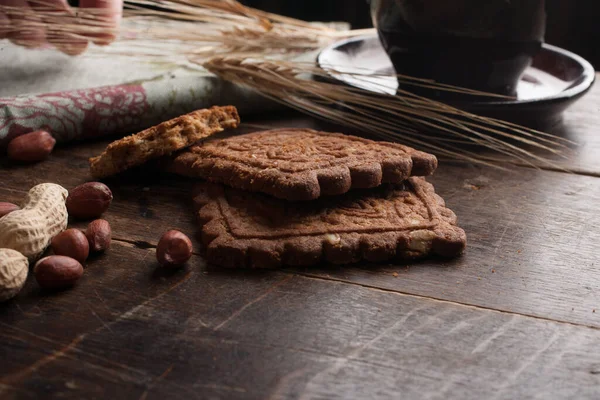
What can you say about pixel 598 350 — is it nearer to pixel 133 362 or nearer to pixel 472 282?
pixel 472 282

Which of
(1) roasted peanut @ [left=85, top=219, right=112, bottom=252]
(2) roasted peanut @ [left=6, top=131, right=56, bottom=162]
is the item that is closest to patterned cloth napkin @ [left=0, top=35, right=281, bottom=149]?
(2) roasted peanut @ [left=6, top=131, right=56, bottom=162]

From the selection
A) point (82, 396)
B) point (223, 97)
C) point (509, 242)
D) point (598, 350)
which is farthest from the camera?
point (223, 97)

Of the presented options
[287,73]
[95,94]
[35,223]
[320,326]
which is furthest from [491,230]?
[95,94]

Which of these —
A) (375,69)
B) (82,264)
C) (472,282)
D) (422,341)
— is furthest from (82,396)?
(375,69)

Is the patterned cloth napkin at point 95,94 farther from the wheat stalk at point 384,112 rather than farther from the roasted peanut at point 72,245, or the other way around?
the roasted peanut at point 72,245

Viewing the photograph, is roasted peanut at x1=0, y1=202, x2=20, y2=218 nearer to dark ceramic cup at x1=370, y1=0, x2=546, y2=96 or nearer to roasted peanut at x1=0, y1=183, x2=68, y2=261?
roasted peanut at x1=0, y1=183, x2=68, y2=261

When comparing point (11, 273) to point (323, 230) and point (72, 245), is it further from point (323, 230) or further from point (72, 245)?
point (323, 230)
